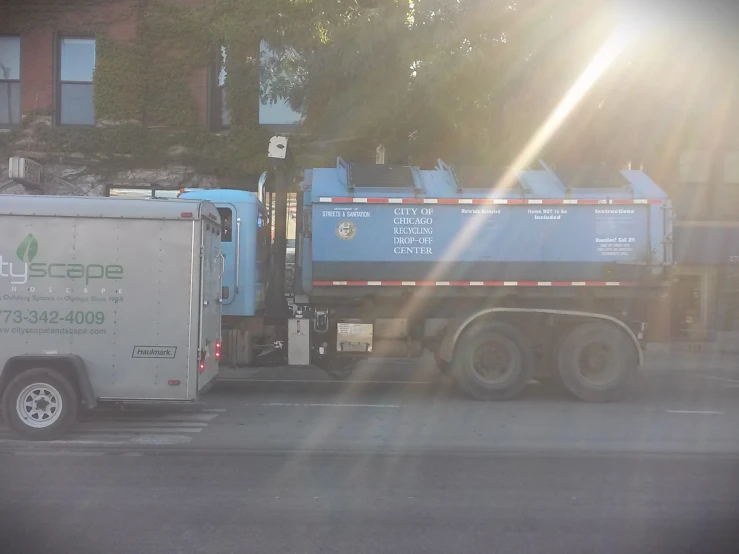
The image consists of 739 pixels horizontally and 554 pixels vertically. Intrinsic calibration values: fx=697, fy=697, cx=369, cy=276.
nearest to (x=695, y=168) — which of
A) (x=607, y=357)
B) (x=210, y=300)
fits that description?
(x=607, y=357)

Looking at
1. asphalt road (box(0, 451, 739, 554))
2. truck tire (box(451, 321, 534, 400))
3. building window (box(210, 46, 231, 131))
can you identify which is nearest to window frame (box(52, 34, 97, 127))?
building window (box(210, 46, 231, 131))

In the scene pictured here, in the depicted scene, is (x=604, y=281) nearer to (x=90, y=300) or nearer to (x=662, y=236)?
(x=662, y=236)

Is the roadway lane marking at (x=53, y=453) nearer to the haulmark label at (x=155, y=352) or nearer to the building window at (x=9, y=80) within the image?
the haulmark label at (x=155, y=352)

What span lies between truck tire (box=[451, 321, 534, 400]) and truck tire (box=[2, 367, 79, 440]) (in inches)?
199

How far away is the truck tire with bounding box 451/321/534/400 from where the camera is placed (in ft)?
32.1

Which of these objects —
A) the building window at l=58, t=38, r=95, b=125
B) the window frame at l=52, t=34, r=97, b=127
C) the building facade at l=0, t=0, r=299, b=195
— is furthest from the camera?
the building window at l=58, t=38, r=95, b=125

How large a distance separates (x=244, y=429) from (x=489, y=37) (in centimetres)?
744

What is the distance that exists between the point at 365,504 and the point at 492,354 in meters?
4.83

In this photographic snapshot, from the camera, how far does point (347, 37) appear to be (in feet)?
38.7

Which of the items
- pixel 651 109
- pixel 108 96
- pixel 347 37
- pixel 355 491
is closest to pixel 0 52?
pixel 108 96

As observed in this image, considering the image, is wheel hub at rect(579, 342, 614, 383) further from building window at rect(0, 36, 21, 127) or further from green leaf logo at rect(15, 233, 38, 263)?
building window at rect(0, 36, 21, 127)

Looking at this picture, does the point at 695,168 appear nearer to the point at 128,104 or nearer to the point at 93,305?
the point at 128,104

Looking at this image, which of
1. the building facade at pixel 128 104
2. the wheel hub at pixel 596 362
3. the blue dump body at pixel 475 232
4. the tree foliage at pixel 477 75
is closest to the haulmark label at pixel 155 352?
the blue dump body at pixel 475 232

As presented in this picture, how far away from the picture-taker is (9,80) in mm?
17906
